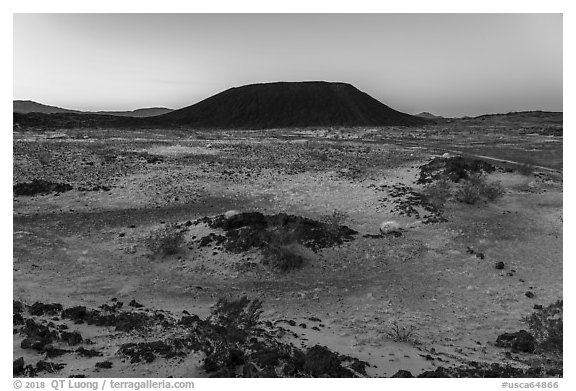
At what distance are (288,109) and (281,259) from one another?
9823 cm

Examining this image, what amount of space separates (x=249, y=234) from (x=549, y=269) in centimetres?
717

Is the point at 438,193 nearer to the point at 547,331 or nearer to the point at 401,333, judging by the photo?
the point at 547,331

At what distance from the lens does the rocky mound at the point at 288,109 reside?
9575 centimetres

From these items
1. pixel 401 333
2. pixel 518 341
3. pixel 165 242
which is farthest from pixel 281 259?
pixel 518 341

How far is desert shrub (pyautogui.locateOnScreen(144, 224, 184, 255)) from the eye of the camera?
9.91 m

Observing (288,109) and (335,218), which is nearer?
(335,218)

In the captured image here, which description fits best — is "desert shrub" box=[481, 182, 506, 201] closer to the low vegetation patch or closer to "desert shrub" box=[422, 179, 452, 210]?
"desert shrub" box=[422, 179, 452, 210]

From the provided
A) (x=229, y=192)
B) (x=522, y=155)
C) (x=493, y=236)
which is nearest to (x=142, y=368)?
(x=493, y=236)

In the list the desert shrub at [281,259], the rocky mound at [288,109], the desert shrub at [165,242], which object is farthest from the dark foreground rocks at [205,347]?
the rocky mound at [288,109]

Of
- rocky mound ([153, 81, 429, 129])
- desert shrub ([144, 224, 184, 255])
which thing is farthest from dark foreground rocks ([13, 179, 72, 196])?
rocky mound ([153, 81, 429, 129])

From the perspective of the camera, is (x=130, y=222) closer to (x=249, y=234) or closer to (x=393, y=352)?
(x=249, y=234)

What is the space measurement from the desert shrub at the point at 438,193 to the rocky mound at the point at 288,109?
252 feet

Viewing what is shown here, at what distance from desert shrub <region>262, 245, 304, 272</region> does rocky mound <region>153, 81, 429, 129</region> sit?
82.8 meters

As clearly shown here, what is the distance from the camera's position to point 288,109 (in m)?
105
